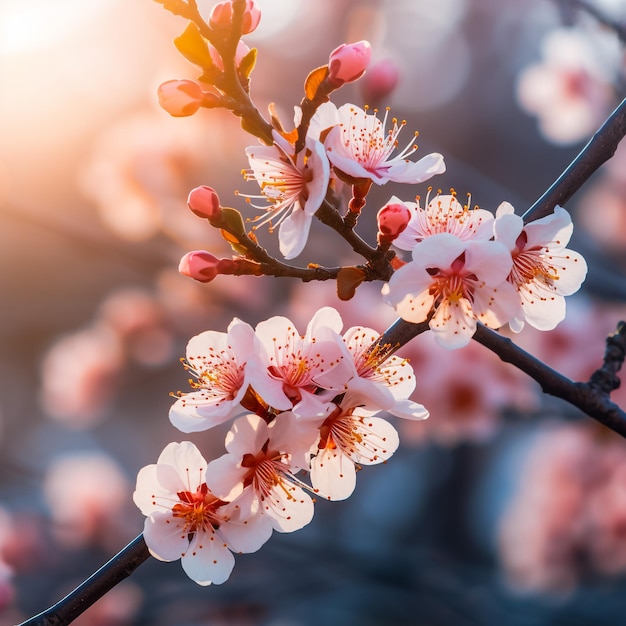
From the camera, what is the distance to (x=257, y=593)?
8.33 feet

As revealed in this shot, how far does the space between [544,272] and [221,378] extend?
420mm

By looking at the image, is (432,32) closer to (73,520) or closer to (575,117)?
(575,117)

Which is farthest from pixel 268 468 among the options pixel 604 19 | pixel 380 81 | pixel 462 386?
pixel 462 386

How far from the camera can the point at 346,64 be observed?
0.77m

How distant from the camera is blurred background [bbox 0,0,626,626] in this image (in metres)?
2.40

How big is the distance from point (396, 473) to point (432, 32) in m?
3.89

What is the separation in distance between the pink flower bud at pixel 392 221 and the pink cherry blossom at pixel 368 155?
0.15 ft

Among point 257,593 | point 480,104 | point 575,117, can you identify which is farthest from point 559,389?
point 480,104

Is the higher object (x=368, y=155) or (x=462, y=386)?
(x=368, y=155)

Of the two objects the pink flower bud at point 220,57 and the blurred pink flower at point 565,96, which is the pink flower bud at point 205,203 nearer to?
the pink flower bud at point 220,57

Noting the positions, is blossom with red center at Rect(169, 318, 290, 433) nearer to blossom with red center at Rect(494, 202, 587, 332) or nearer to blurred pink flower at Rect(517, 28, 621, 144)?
blossom with red center at Rect(494, 202, 587, 332)

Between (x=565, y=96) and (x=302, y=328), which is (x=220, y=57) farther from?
(x=565, y=96)

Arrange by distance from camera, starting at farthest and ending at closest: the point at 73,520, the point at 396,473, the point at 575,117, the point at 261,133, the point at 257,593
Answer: the point at 396,473 < the point at 73,520 < the point at 575,117 < the point at 257,593 < the point at 261,133

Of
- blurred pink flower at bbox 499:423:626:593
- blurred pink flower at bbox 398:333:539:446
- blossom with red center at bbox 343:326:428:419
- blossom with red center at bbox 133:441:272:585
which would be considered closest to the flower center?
blossom with red center at bbox 133:441:272:585
